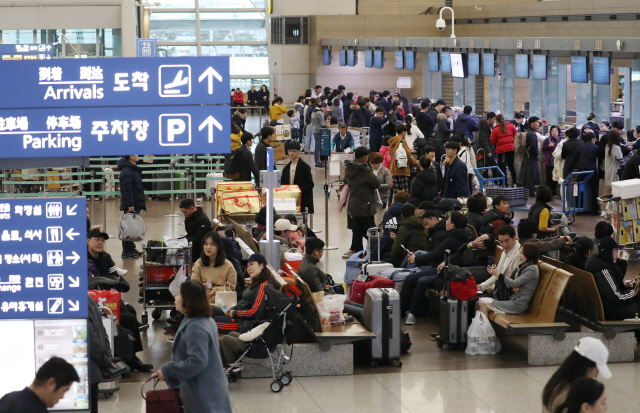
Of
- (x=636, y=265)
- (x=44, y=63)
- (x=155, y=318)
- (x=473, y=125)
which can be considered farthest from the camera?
(x=473, y=125)

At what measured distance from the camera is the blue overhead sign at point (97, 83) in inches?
177

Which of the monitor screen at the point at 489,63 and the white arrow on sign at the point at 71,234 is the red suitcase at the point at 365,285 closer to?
the white arrow on sign at the point at 71,234

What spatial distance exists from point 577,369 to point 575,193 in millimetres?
11462

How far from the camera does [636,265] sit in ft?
39.2

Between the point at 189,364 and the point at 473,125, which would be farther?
the point at 473,125

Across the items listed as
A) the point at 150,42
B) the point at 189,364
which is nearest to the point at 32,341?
the point at 189,364

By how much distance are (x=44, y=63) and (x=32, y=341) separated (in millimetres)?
1468

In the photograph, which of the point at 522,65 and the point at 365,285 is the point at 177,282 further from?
the point at 522,65

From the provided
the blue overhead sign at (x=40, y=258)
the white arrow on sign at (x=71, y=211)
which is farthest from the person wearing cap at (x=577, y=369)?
the white arrow on sign at (x=71, y=211)

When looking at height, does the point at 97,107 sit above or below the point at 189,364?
above

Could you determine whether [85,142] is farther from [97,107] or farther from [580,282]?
[580,282]

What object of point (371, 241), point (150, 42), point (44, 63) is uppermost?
point (150, 42)

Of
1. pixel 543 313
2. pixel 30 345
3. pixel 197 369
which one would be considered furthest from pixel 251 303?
pixel 30 345

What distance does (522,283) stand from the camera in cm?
821
